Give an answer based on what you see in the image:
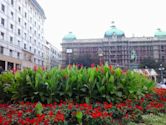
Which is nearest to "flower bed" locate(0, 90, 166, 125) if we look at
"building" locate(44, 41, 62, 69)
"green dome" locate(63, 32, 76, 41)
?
"building" locate(44, 41, 62, 69)

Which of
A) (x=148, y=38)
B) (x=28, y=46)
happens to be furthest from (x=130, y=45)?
(x=28, y=46)

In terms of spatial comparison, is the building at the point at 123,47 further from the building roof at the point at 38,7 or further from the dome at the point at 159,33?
the building roof at the point at 38,7

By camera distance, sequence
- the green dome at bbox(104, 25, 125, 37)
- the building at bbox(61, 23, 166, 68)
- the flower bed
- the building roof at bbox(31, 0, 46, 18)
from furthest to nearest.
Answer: the green dome at bbox(104, 25, 125, 37), the building at bbox(61, 23, 166, 68), the building roof at bbox(31, 0, 46, 18), the flower bed

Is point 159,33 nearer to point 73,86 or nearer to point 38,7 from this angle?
point 38,7

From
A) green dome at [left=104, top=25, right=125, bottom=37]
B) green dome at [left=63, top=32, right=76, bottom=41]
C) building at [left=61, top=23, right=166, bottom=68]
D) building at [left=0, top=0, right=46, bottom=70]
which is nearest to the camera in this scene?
building at [left=0, top=0, right=46, bottom=70]

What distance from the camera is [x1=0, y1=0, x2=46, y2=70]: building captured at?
36.3 metres

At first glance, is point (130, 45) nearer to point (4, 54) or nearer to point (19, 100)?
point (4, 54)

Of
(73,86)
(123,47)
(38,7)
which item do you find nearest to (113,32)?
(123,47)

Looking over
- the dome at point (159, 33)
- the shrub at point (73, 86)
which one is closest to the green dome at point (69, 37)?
the dome at point (159, 33)

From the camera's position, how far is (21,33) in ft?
144

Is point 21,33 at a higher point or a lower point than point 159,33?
lower

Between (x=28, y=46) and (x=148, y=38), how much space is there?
59.1 metres

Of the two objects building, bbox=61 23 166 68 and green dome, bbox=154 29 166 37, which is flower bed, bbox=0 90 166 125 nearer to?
building, bbox=61 23 166 68

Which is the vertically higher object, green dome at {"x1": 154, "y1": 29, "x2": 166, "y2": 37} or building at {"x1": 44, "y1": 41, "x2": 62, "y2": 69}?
green dome at {"x1": 154, "y1": 29, "x2": 166, "y2": 37}
